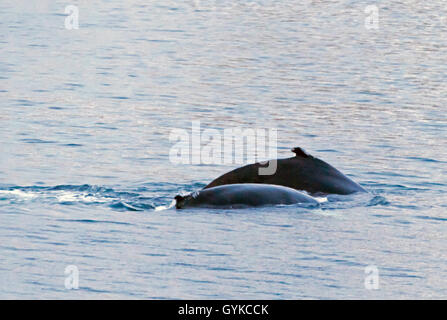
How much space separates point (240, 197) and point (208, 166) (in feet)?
14.0

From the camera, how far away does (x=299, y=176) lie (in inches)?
652

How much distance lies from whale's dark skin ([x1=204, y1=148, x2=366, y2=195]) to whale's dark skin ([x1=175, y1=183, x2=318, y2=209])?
586mm

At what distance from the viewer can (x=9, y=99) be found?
89.8 ft

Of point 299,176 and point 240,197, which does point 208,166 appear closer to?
point 299,176

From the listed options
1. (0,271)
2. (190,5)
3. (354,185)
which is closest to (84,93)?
(354,185)

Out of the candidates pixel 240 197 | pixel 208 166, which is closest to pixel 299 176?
pixel 240 197

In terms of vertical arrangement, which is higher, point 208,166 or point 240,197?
point 208,166

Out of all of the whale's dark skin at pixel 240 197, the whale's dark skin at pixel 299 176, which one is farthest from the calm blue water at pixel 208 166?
the whale's dark skin at pixel 299 176

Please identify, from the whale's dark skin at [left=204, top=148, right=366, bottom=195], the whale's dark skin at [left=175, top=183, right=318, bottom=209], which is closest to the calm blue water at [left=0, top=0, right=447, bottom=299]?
the whale's dark skin at [left=175, top=183, right=318, bottom=209]

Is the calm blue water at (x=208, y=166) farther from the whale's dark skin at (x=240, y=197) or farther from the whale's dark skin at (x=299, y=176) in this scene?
the whale's dark skin at (x=299, y=176)

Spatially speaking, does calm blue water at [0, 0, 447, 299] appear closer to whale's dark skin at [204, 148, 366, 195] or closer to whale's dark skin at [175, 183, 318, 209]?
whale's dark skin at [175, 183, 318, 209]

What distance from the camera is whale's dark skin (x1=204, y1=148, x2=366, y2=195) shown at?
16.5 m
